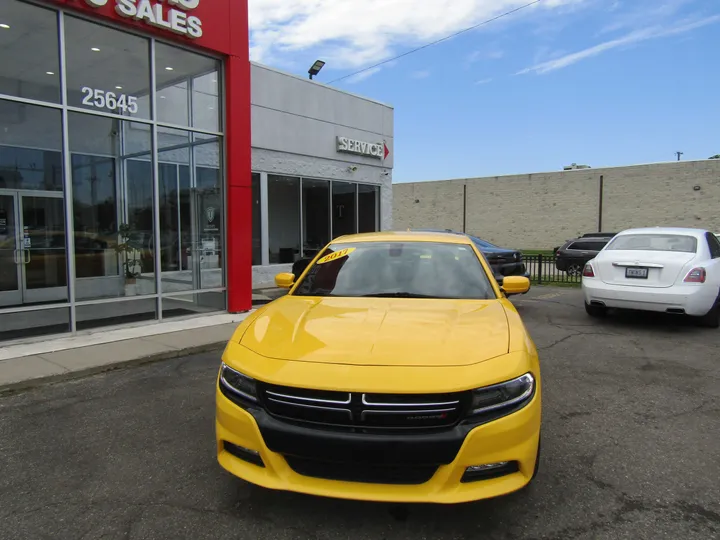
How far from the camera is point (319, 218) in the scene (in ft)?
51.2

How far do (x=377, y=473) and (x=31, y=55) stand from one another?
888cm

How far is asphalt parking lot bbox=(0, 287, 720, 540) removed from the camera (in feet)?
8.89

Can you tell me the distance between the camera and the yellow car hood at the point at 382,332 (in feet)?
8.73

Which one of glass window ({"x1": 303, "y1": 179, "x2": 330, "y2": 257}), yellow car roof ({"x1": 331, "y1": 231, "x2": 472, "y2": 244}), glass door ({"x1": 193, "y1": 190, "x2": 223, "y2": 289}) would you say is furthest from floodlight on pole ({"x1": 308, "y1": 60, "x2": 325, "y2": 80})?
yellow car roof ({"x1": 331, "y1": 231, "x2": 472, "y2": 244})

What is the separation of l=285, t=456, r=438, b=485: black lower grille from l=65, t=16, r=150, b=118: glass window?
7890 mm

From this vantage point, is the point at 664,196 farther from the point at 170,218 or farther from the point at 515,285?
the point at 515,285

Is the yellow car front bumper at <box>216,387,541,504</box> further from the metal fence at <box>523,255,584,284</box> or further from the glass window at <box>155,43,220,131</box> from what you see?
the metal fence at <box>523,255,584,284</box>

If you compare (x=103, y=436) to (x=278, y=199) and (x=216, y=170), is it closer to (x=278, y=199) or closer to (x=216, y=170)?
(x=216, y=170)

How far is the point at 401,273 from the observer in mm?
4086

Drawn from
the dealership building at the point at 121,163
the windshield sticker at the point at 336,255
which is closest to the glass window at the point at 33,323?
the dealership building at the point at 121,163

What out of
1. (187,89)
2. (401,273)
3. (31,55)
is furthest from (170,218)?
(401,273)

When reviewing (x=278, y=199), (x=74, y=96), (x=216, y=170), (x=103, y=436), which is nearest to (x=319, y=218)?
(x=278, y=199)

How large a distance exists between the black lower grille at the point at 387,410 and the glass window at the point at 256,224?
11.5 m

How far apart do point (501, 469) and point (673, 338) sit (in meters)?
6.37
